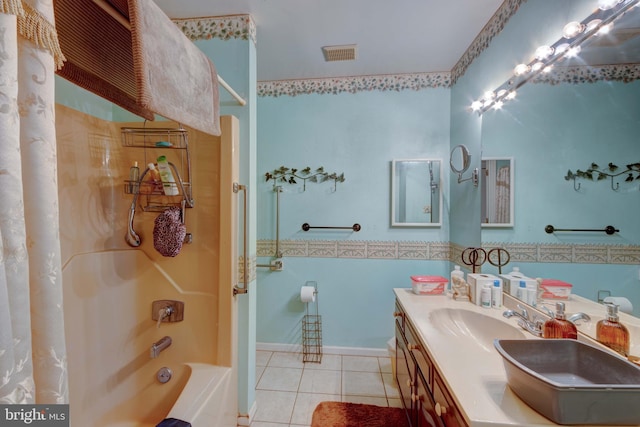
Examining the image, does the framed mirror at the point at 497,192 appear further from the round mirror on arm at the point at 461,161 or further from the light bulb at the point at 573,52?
the light bulb at the point at 573,52

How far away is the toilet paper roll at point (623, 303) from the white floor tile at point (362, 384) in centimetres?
150

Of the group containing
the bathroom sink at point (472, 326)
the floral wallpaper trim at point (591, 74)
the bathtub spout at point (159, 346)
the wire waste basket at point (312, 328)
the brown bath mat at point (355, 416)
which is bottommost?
the brown bath mat at point (355, 416)

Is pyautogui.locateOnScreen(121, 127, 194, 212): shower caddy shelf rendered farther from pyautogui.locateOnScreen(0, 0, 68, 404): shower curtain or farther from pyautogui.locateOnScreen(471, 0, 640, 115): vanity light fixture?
pyautogui.locateOnScreen(471, 0, 640, 115): vanity light fixture

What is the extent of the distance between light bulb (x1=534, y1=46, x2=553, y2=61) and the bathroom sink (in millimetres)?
1331

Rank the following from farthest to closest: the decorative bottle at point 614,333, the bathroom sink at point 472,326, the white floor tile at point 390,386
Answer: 1. the white floor tile at point 390,386
2. the bathroom sink at point 472,326
3. the decorative bottle at point 614,333

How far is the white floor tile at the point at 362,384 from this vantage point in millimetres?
1905

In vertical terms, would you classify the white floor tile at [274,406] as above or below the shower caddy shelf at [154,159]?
below

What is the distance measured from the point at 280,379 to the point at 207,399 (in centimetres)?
101

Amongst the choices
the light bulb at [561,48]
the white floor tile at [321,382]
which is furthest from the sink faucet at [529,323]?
the white floor tile at [321,382]

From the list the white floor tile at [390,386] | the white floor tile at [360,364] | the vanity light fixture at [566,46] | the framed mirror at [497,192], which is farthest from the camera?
the white floor tile at [360,364]

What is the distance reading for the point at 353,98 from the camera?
2377 millimetres

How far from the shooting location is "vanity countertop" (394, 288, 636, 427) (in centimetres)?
70

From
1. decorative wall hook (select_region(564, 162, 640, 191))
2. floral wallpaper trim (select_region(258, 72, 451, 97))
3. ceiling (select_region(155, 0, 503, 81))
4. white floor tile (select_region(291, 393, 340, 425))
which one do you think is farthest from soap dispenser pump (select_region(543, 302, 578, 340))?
floral wallpaper trim (select_region(258, 72, 451, 97))

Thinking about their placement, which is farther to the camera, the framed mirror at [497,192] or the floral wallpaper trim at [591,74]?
the framed mirror at [497,192]
